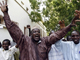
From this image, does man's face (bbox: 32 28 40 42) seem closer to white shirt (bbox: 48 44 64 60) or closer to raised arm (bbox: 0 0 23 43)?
raised arm (bbox: 0 0 23 43)

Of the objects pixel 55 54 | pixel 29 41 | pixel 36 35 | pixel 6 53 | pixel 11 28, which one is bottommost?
pixel 55 54

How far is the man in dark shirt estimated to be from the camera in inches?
95.4

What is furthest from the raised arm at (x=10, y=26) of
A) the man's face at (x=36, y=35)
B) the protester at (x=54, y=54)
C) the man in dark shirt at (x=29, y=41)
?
the protester at (x=54, y=54)

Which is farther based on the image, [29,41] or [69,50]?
[69,50]

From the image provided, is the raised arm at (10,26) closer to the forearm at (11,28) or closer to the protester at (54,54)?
the forearm at (11,28)

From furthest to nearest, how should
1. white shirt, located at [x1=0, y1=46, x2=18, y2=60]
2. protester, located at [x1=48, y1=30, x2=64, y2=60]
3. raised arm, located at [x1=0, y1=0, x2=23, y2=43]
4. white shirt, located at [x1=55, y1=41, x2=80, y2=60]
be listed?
1. white shirt, located at [x1=0, y1=46, x2=18, y2=60]
2. protester, located at [x1=48, y1=30, x2=64, y2=60]
3. white shirt, located at [x1=55, y1=41, x2=80, y2=60]
4. raised arm, located at [x1=0, y1=0, x2=23, y2=43]

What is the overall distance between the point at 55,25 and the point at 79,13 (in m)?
7.55

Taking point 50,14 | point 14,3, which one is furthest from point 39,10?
point 14,3

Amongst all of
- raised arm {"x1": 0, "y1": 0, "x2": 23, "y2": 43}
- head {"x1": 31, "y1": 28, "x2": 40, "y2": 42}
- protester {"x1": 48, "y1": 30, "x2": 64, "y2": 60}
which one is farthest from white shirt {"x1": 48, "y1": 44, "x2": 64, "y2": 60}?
raised arm {"x1": 0, "y1": 0, "x2": 23, "y2": 43}

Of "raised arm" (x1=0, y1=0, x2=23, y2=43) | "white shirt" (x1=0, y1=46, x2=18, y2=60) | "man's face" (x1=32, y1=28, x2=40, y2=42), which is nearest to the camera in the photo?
"raised arm" (x1=0, y1=0, x2=23, y2=43)

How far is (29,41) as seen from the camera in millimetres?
2613

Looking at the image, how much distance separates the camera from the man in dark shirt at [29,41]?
7.95 feet

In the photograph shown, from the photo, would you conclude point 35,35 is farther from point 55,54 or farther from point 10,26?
point 55,54

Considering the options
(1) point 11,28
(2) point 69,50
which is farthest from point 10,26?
(2) point 69,50
